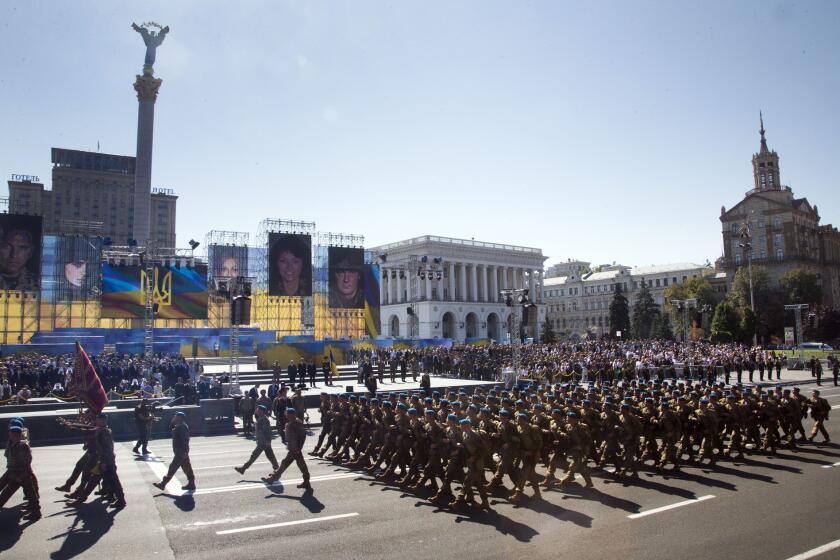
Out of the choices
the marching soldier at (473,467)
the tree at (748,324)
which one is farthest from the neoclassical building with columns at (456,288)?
the marching soldier at (473,467)

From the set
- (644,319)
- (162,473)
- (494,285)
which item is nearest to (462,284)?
(494,285)

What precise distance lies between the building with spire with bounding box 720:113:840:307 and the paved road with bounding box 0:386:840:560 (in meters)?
Answer: 81.5

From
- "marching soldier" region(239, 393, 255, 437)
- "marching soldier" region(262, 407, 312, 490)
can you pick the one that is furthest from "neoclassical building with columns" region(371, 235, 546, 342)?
"marching soldier" region(262, 407, 312, 490)

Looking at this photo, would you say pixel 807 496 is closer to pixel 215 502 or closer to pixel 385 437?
pixel 385 437

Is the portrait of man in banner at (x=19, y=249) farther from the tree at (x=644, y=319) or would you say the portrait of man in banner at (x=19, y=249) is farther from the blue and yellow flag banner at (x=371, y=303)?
the tree at (x=644, y=319)

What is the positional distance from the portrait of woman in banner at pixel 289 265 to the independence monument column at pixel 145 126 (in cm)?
1484

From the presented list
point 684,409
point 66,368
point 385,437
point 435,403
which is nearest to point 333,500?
point 385,437

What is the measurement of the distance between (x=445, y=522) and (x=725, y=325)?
60444 mm

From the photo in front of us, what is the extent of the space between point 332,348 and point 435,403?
23.9m

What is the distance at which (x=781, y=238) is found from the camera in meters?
85.9

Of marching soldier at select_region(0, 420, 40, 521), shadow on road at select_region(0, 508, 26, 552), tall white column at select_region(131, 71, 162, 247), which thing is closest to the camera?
shadow on road at select_region(0, 508, 26, 552)

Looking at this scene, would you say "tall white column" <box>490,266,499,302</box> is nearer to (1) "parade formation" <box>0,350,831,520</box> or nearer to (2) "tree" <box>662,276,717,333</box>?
(2) "tree" <box>662,276,717,333</box>

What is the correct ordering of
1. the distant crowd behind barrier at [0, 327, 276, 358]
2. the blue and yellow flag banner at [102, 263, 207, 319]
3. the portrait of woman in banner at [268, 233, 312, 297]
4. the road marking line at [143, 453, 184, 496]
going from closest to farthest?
1. the road marking line at [143, 453, 184, 496]
2. the distant crowd behind barrier at [0, 327, 276, 358]
3. the blue and yellow flag banner at [102, 263, 207, 319]
4. the portrait of woman in banner at [268, 233, 312, 297]

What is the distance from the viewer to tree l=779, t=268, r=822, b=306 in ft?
242
